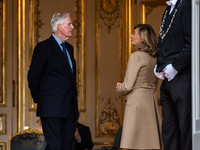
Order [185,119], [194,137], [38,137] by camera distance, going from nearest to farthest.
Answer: [194,137] → [185,119] → [38,137]

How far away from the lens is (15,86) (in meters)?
6.35

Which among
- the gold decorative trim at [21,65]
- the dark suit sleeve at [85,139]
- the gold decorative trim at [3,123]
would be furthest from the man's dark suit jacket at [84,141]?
the gold decorative trim at [3,123]

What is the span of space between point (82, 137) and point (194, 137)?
2.81 m

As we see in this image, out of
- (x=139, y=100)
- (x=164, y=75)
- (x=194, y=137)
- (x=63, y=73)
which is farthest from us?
(x=139, y=100)

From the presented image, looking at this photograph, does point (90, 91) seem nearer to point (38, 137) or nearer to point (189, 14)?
point (38, 137)

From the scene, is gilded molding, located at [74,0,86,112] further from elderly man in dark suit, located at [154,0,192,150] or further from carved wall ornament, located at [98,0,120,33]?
elderly man in dark suit, located at [154,0,192,150]

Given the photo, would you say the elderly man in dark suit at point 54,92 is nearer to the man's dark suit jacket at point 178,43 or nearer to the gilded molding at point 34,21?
the man's dark suit jacket at point 178,43

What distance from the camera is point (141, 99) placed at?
4207 mm

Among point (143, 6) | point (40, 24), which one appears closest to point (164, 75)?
point (143, 6)

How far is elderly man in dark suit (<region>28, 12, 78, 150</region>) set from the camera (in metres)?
3.72

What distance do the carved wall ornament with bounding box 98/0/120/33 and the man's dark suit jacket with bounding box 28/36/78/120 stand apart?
8.33 feet

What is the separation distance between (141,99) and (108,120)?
218 centimetres

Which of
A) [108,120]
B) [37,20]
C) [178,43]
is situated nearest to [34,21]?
[37,20]

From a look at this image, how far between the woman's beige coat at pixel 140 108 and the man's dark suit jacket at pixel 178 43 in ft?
3.95
